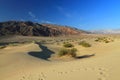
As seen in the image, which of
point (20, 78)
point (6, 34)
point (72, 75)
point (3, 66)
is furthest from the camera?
point (6, 34)

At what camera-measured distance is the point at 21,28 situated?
10169 cm

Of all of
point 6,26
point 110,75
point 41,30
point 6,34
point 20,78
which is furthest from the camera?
point 41,30

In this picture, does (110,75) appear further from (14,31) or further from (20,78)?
(14,31)

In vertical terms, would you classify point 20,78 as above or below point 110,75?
below

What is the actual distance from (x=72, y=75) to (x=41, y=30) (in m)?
99.5

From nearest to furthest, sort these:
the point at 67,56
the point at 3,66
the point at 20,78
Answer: the point at 20,78 → the point at 3,66 → the point at 67,56

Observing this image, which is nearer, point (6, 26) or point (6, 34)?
point (6, 34)

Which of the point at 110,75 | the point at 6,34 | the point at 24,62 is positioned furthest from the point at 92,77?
the point at 6,34

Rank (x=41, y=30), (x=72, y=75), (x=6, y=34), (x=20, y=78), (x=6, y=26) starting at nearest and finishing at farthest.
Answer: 1. (x=72, y=75)
2. (x=20, y=78)
3. (x=6, y=34)
4. (x=6, y=26)
5. (x=41, y=30)

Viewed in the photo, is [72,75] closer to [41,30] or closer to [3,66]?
[3,66]

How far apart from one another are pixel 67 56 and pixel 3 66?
7.99m

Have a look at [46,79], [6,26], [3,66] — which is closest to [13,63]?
[3,66]

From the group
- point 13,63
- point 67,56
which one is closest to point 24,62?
point 13,63

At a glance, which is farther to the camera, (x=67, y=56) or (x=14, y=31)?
(x=14, y=31)
